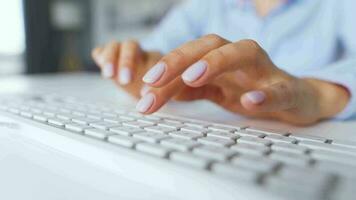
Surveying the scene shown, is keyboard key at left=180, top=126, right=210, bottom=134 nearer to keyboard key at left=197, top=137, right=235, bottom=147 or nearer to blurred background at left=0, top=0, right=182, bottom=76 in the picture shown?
keyboard key at left=197, top=137, right=235, bottom=147

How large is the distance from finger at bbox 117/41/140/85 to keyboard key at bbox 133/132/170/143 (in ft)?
0.69

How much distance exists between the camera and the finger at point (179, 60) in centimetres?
26

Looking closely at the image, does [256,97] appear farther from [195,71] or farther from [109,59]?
[109,59]

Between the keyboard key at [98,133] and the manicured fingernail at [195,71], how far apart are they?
0.07 meters

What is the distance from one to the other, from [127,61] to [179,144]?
10.1 inches

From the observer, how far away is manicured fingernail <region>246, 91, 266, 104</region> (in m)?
0.24

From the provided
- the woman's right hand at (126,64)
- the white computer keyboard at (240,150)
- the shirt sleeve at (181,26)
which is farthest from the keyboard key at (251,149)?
the shirt sleeve at (181,26)

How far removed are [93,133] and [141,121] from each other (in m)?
0.05

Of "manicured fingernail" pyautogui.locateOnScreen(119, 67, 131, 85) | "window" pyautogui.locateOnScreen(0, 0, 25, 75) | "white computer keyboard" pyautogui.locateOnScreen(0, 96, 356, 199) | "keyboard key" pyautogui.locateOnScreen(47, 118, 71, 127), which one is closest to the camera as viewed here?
"white computer keyboard" pyautogui.locateOnScreen(0, 96, 356, 199)

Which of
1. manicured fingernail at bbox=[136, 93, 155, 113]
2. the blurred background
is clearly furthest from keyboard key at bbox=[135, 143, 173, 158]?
the blurred background

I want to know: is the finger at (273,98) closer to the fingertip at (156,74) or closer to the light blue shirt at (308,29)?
the fingertip at (156,74)

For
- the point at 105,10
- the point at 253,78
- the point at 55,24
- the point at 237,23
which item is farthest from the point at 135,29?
the point at 253,78

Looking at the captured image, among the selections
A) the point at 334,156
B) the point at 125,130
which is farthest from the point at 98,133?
the point at 334,156

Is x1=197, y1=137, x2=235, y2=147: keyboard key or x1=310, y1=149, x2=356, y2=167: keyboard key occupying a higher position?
x1=197, y1=137, x2=235, y2=147: keyboard key
